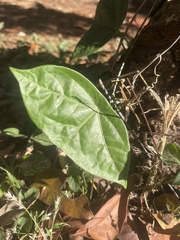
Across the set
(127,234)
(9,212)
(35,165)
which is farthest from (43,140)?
(127,234)

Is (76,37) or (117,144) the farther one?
(76,37)

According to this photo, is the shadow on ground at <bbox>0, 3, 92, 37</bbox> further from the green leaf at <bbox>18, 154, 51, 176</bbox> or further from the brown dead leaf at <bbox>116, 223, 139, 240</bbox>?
the brown dead leaf at <bbox>116, 223, 139, 240</bbox>

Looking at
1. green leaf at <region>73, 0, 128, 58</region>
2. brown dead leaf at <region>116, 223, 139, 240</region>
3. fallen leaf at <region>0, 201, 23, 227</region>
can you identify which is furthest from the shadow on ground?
brown dead leaf at <region>116, 223, 139, 240</region>

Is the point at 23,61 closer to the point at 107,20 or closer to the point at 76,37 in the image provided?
the point at 107,20

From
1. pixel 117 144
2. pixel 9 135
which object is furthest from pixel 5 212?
pixel 117 144

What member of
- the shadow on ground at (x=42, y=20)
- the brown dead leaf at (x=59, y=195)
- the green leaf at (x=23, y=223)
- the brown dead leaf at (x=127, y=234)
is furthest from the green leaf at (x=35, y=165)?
the shadow on ground at (x=42, y=20)

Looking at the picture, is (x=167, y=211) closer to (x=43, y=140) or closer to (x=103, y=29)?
(x=43, y=140)
